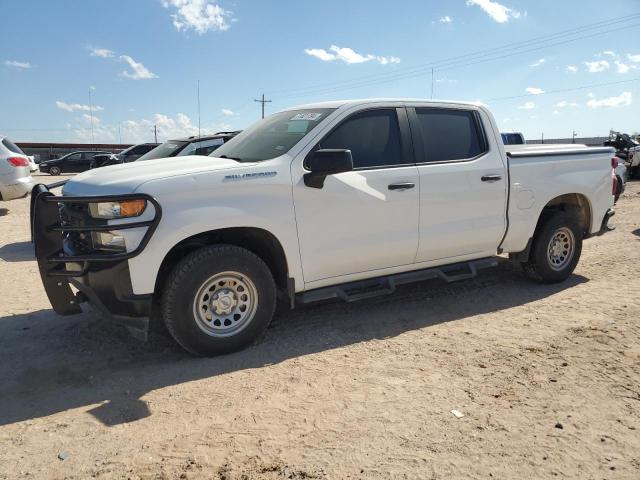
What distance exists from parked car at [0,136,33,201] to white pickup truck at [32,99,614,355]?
759 centimetres

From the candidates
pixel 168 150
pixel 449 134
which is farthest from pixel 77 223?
pixel 168 150

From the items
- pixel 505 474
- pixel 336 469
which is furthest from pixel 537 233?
pixel 336 469

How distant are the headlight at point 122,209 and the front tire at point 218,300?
0.48 metres

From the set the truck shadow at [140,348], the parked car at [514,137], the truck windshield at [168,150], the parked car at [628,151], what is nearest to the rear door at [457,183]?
the truck shadow at [140,348]

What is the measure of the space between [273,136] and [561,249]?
3607mm

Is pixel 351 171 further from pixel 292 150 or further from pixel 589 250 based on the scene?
pixel 589 250

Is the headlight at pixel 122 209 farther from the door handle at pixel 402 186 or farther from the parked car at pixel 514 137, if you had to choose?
the parked car at pixel 514 137

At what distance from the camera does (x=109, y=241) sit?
140 inches

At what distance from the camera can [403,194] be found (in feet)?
14.6

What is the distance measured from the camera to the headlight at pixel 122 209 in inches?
136

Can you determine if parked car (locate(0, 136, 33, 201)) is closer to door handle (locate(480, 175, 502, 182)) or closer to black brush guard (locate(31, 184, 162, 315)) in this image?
black brush guard (locate(31, 184, 162, 315))

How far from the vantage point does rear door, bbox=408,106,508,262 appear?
Result: 467cm

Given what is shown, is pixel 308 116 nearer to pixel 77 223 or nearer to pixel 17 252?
pixel 77 223

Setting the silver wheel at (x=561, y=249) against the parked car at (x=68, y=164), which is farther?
the parked car at (x=68, y=164)
